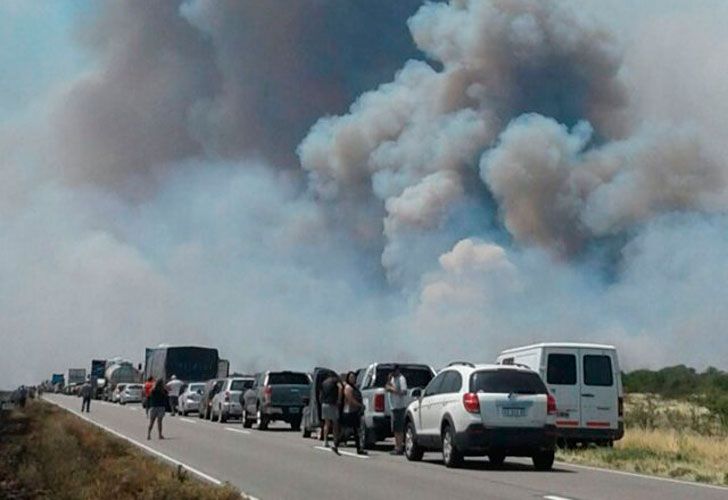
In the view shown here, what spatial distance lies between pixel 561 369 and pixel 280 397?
13.1 m

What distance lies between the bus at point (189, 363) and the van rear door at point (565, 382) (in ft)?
118

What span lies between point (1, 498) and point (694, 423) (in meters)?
23.8

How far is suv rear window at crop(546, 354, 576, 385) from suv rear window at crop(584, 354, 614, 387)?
11.2 inches

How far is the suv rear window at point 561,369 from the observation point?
956 inches

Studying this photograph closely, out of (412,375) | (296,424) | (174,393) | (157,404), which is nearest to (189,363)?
(174,393)

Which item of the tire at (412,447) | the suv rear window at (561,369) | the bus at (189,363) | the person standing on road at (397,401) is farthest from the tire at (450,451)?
the bus at (189,363)

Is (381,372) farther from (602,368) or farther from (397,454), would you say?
(602,368)

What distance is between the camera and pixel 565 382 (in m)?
24.3

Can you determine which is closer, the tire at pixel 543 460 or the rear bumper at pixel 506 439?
the rear bumper at pixel 506 439

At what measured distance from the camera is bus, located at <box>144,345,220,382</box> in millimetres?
58312

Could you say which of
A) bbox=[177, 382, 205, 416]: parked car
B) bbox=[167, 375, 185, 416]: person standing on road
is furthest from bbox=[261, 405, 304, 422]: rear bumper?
bbox=[167, 375, 185, 416]: person standing on road

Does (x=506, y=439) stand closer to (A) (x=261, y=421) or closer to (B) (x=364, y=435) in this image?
(B) (x=364, y=435)

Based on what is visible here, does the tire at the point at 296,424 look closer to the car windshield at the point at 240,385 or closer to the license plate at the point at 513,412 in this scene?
the car windshield at the point at 240,385

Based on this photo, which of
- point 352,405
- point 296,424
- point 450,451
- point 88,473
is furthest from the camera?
point 296,424
